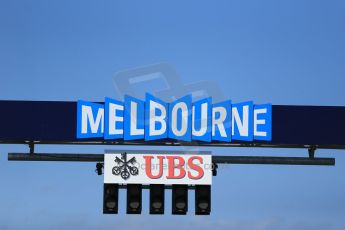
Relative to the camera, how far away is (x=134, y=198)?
931 inches

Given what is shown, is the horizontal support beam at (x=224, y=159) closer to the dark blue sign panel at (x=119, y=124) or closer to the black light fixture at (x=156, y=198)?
the dark blue sign panel at (x=119, y=124)

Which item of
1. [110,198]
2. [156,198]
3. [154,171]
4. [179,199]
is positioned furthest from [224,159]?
[110,198]

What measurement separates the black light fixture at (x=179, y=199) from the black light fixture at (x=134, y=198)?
0.98 meters

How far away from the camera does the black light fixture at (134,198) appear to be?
2341 cm

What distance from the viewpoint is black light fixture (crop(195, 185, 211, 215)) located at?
924 inches

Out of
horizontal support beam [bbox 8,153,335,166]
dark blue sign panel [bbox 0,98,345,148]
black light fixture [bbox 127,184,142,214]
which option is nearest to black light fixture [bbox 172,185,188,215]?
black light fixture [bbox 127,184,142,214]

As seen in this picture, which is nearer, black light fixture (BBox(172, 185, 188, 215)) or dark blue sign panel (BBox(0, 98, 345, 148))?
black light fixture (BBox(172, 185, 188, 215))

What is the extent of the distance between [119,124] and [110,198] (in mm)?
2160

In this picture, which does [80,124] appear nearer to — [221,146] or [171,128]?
[171,128]

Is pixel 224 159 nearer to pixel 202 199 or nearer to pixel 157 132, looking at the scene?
pixel 202 199

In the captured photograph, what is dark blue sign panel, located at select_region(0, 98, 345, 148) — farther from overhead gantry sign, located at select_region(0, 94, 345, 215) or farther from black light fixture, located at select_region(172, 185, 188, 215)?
black light fixture, located at select_region(172, 185, 188, 215)

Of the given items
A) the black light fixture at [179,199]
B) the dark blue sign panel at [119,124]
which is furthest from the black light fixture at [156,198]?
the dark blue sign panel at [119,124]

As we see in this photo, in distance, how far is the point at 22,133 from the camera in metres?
24.2

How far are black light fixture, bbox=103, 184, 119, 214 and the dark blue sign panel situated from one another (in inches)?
54.9
